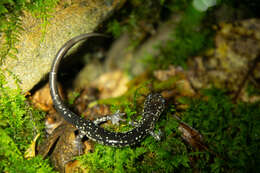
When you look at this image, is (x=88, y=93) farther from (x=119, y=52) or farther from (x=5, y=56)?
(x=5, y=56)

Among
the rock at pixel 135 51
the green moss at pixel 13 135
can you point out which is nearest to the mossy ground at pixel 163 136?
the green moss at pixel 13 135

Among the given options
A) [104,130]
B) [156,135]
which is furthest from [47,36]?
[156,135]

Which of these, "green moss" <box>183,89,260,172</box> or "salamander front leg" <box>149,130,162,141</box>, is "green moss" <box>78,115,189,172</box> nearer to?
"salamander front leg" <box>149,130,162,141</box>

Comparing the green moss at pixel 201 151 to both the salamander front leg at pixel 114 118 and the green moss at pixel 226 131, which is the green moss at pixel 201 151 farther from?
the salamander front leg at pixel 114 118

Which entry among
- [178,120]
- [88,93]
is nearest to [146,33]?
[88,93]

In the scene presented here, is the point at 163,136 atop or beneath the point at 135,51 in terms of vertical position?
atop

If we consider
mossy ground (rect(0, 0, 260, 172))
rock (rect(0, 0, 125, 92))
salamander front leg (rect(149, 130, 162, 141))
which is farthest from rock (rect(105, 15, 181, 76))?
salamander front leg (rect(149, 130, 162, 141))

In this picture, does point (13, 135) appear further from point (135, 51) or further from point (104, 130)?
point (135, 51)
